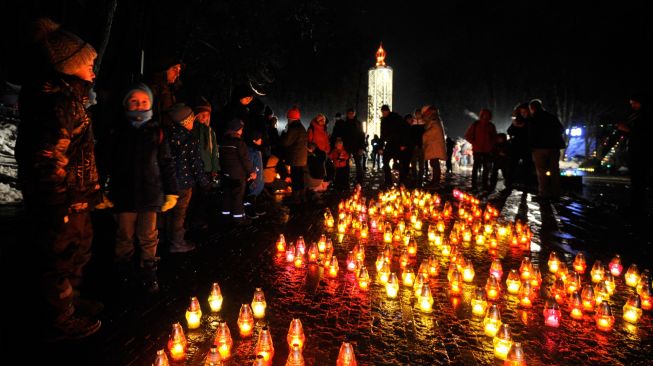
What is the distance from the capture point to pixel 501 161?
48.3 ft

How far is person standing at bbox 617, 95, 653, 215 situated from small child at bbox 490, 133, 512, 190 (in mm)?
4285

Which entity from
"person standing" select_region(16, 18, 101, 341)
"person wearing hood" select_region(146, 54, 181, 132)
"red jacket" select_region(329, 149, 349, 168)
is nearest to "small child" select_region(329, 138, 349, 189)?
"red jacket" select_region(329, 149, 349, 168)

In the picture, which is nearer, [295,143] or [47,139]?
[47,139]

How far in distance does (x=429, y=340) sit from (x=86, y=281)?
3468 millimetres

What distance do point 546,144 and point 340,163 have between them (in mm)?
5577

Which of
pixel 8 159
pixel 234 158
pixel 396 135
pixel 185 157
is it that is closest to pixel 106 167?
pixel 185 157

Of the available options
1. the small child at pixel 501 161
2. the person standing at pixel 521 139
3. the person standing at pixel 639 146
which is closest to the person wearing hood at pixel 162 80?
the person standing at pixel 639 146

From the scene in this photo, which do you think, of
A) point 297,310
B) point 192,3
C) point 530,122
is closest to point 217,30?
point 192,3

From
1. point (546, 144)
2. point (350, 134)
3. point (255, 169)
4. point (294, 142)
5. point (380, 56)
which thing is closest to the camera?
point (255, 169)

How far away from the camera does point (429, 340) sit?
10.6ft

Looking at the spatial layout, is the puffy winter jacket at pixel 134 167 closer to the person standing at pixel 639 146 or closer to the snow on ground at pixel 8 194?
the snow on ground at pixel 8 194

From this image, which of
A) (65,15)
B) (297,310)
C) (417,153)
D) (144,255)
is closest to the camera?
(297,310)

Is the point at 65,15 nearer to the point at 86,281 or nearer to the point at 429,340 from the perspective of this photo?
the point at 86,281

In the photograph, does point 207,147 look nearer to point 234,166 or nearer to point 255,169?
point 234,166
